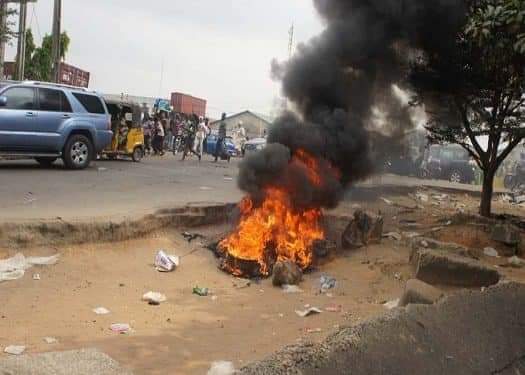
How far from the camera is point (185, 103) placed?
108 feet

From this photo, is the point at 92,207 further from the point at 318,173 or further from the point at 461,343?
the point at 461,343

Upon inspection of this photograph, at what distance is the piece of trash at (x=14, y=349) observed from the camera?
3703 millimetres

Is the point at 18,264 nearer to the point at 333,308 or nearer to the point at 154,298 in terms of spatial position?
the point at 154,298

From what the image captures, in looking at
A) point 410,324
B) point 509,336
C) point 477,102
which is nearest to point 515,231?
point 477,102

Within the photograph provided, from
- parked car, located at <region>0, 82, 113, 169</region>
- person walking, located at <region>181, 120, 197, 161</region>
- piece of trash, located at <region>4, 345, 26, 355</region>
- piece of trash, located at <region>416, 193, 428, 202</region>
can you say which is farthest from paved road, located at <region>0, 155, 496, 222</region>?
person walking, located at <region>181, 120, 197, 161</region>

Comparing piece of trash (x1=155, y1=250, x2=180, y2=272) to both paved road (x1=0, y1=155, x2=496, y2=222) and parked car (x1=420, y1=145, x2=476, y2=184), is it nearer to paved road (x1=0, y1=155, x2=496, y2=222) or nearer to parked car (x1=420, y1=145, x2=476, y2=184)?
paved road (x1=0, y1=155, x2=496, y2=222)

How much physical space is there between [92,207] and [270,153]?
252 cm

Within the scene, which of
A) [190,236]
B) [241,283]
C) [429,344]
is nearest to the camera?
[429,344]

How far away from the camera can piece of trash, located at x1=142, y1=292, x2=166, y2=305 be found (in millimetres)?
5199

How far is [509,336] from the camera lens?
3.87m

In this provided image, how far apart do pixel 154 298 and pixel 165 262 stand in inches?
38.2

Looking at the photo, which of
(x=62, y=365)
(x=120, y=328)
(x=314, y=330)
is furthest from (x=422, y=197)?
(x=62, y=365)

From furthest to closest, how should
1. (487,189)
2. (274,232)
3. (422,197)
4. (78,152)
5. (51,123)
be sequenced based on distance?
(422,197) < (78,152) < (51,123) < (487,189) < (274,232)

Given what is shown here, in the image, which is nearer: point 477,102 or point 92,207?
point 92,207
